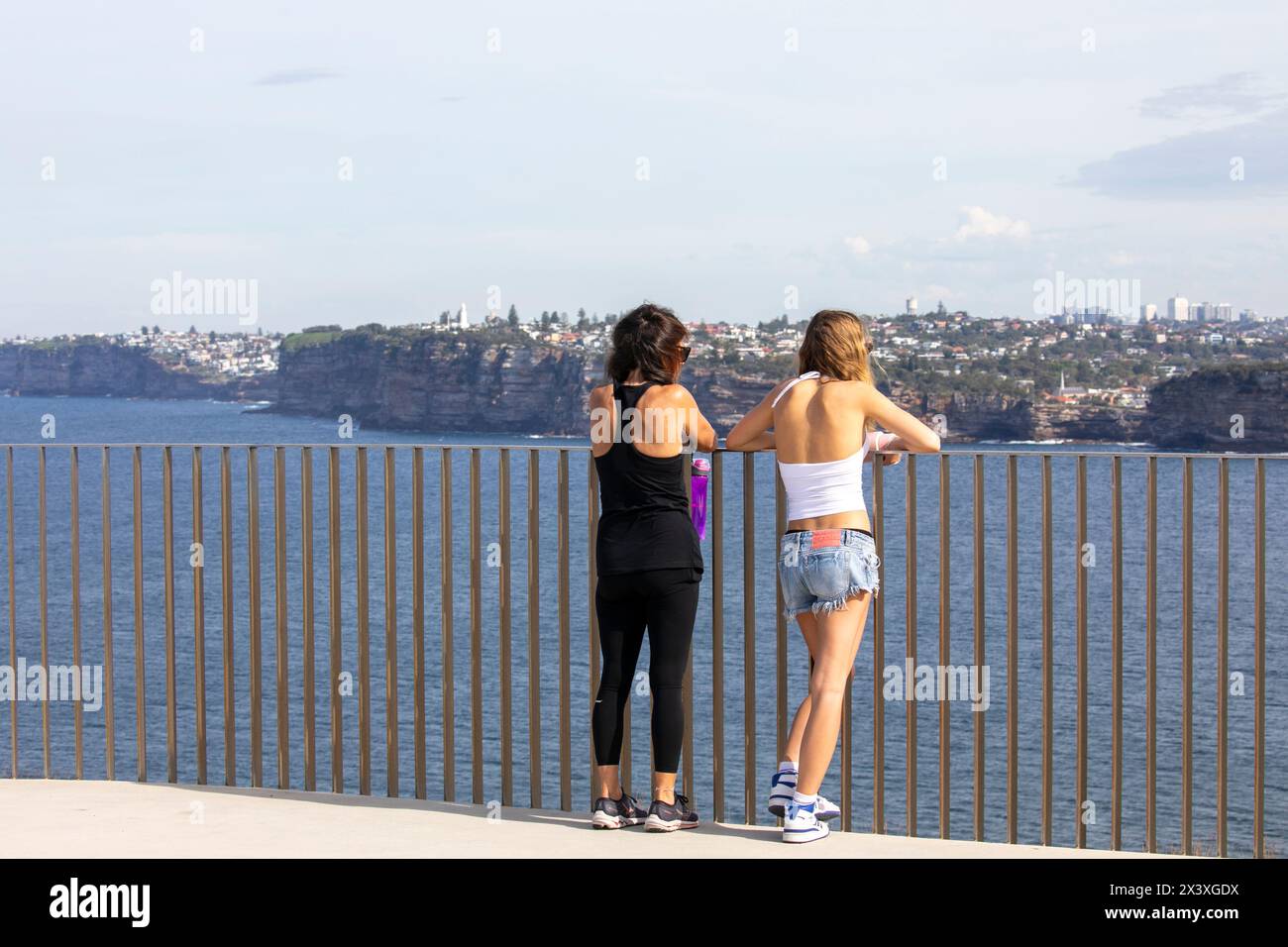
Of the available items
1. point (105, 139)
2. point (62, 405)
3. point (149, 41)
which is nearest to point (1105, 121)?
point (149, 41)

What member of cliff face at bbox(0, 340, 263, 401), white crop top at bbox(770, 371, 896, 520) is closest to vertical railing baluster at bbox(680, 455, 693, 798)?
white crop top at bbox(770, 371, 896, 520)

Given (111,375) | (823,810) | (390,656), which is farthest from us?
(111,375)

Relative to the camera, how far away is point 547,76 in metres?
84.2

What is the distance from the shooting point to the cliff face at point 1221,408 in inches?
2496

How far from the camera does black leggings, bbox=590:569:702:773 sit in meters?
4.16

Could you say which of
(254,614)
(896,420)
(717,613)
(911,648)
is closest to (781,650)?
(717,613)

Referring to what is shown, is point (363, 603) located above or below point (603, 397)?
below

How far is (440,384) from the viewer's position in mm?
91750

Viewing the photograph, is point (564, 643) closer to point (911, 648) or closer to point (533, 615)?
point (533, 615)

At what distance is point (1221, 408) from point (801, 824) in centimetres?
6694

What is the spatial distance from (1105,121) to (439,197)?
144ft

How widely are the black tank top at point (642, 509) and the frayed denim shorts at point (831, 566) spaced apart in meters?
0.33

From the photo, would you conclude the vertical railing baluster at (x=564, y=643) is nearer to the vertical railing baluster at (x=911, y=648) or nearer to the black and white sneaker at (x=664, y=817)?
the black and white sneaker at (x=664, y=817)

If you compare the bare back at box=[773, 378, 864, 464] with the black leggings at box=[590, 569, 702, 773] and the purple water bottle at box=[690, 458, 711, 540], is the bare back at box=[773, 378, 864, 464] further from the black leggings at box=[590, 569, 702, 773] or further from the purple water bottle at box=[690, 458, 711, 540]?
the black leggings at box=[590, 569, 702, 773]
